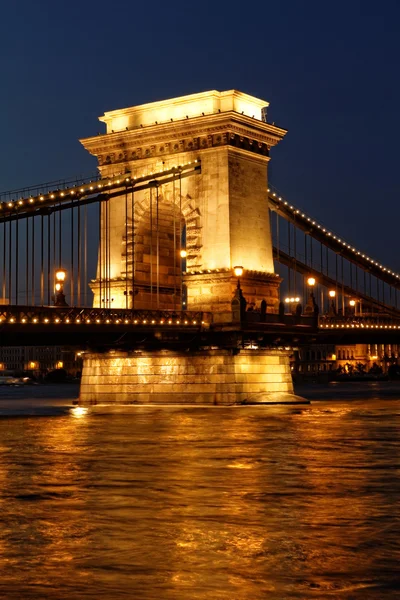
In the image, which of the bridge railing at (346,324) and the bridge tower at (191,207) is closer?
the bridge tower at (191,207)

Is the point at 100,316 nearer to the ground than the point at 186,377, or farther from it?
farther from it

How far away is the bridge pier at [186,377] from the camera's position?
63.4 metres

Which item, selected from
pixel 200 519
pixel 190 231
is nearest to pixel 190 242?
pixel 190 231

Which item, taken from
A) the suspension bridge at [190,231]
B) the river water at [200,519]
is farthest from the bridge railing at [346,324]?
the river water at [200,519]

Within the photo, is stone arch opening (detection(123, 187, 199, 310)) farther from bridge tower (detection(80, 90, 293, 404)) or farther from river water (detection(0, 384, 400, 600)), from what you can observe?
river water (detection(0, 384, 400, 600))

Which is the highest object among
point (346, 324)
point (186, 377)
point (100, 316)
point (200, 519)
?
point (346, 324)

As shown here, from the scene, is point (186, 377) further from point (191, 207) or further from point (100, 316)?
point (191, 207)

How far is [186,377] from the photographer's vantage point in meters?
64.8

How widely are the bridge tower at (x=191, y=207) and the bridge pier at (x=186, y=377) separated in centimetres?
296

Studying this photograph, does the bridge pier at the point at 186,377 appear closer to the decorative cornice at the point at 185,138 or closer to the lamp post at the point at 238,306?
the lamp post at the point at 238,306

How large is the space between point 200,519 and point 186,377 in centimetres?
4666

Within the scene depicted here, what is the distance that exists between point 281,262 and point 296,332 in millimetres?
11204

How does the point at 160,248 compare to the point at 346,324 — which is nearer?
the point at 160,248

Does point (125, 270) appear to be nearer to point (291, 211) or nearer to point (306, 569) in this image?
point (291, 211)
